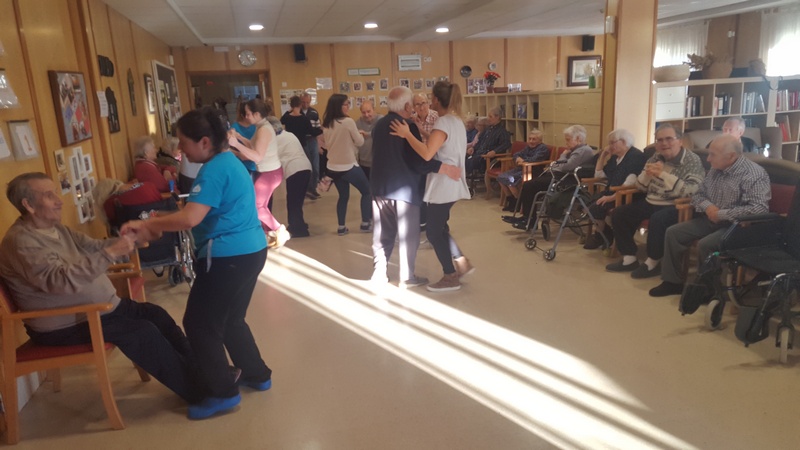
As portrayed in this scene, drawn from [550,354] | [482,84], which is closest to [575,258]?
[550,354]

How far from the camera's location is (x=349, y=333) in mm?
3479

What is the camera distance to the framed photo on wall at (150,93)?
7.36m

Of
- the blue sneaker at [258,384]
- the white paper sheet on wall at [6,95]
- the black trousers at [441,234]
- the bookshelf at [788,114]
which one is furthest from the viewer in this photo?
the bookshelf at [788,114]

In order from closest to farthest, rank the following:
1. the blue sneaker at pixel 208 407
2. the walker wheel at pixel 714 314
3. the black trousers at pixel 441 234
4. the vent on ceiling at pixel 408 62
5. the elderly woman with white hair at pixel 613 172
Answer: the blue sneaker at pixel 208 407 → the walker wheel at pixel 714 314 → the black trousers at pixel 441 234 → the elderly woman with white hair at pixel 613 172 → the vent on ceiling at pixel 408 62

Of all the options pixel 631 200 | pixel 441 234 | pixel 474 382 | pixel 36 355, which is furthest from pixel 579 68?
pixel 36 355

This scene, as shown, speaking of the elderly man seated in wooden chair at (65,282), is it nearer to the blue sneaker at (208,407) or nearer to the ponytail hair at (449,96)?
the blue sneaker at (208,407)

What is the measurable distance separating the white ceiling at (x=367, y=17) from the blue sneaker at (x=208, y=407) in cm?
474

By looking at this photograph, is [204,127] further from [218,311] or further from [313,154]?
[313,154]

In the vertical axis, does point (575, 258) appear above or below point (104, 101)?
below

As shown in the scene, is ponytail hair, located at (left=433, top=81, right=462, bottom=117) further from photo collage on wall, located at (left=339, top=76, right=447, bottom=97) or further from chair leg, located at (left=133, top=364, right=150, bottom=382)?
photo collage on wall, located at (left=339, top=76, right=447, bottom=97)

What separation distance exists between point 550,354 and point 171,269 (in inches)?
121

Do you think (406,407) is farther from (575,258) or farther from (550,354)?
(575,258)

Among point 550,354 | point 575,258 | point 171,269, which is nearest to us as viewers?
point 550,354

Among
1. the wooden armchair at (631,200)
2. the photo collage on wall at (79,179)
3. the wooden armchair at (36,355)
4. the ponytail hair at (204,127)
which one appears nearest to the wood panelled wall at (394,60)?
the photo collage on wall at (79,179)
